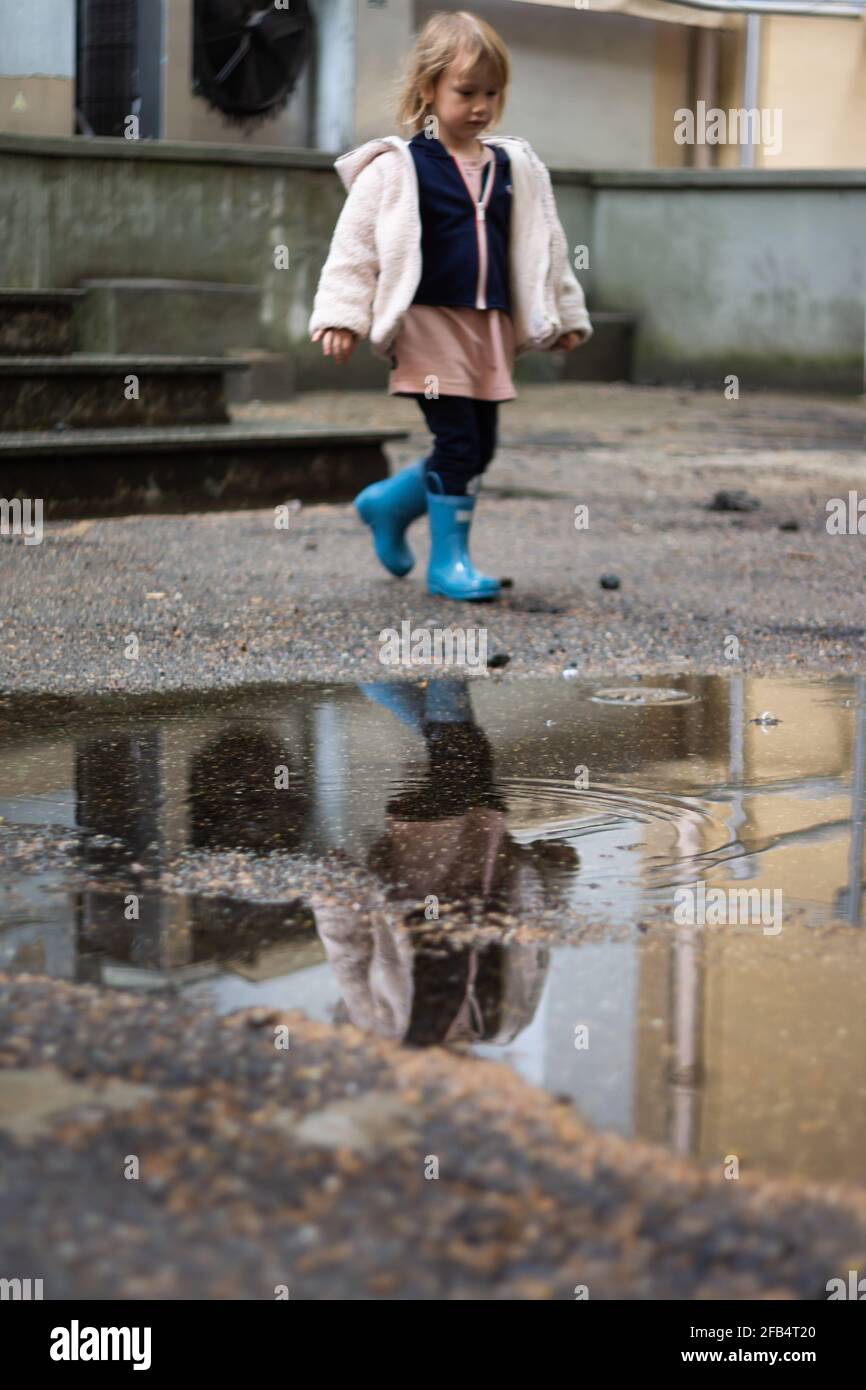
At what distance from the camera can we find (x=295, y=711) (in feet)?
12.0

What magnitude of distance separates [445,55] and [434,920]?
2.85 metres

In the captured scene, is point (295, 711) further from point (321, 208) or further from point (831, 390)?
point (831, 390)

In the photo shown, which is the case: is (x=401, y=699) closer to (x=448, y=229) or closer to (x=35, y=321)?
(x=448, y=229)

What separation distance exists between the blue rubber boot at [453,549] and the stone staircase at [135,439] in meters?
1.89

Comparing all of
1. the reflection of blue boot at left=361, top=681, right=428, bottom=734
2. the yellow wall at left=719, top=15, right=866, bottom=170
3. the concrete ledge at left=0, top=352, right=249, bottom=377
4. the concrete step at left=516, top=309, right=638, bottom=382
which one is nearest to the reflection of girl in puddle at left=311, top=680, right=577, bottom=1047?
the reflection of blue boot at left=361, top=681, right=428, bottom=734

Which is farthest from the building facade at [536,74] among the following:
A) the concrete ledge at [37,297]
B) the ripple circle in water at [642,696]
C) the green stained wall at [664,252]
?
the ripple circle in water at [642,696]

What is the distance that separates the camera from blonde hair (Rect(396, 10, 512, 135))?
14.5 feet

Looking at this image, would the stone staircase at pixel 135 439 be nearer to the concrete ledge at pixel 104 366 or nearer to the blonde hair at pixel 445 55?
the concrete ledge at pixel 104 366

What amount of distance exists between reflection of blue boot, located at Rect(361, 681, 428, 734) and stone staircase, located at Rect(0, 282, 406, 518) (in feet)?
8.84

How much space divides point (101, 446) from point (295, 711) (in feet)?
9.58

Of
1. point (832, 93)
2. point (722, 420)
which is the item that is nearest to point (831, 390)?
point (722, 420)

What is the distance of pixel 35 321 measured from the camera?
292 inches

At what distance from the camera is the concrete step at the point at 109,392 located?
678 cm

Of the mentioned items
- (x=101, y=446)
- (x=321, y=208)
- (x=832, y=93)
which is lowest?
(x=101, y=446)
